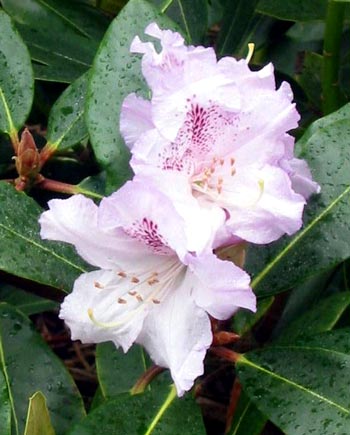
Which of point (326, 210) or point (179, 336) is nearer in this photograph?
point (179, 336)

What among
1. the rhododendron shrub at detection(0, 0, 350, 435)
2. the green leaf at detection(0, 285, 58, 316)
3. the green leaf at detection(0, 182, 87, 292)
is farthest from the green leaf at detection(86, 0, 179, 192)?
the green leaf at detection(0, 285, 58, 316)

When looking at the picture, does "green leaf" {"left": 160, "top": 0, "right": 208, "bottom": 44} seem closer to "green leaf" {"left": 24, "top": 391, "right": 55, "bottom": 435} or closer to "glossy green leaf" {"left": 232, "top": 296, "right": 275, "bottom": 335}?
"glossy green leaf" {"left": 232, "top": 296, "right": 275, "bottom": 335}

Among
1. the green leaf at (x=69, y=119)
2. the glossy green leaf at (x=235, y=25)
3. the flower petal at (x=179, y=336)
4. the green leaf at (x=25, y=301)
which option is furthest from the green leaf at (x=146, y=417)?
the glossy green leaf at (x=235, y=25)

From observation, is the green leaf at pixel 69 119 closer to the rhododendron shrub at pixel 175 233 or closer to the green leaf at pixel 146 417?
the rhododendron shrub at pixel 175 233

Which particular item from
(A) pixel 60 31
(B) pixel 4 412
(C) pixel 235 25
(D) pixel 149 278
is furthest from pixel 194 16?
(B) pixel 4 412

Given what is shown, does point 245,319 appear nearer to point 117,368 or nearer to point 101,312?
point 117,368

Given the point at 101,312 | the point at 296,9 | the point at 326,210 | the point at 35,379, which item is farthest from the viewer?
the point at 296,9

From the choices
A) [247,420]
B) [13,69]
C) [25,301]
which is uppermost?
[13,69]
